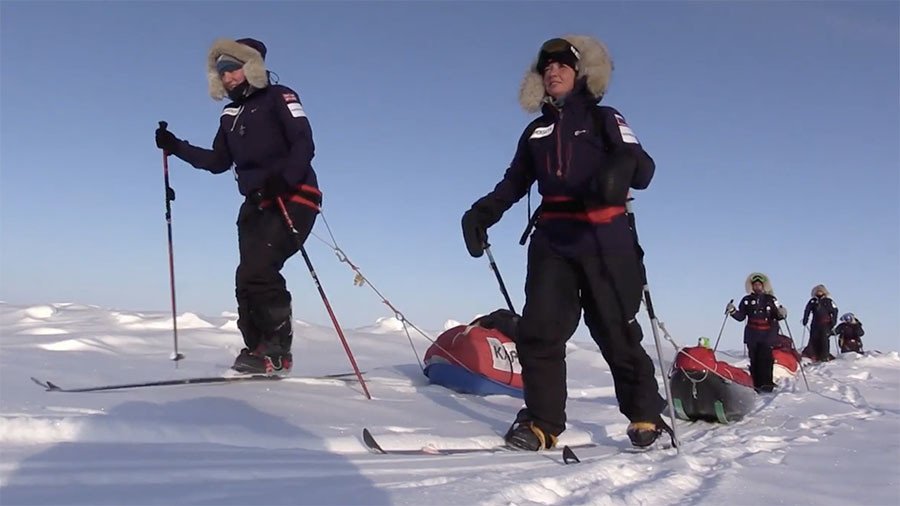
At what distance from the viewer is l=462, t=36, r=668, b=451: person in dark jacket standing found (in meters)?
3.37

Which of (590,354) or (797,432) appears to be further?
(590,354)

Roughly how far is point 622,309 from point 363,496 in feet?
6.14

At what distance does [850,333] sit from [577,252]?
18.0 m

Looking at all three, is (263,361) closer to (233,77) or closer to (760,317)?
(233,77)

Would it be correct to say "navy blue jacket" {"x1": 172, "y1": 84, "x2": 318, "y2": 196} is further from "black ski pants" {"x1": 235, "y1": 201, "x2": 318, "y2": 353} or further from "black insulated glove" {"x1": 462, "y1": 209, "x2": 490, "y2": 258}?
"black insulated glove" {"x1": 462, "y1": 209, "x2": 490, "y2": 258}

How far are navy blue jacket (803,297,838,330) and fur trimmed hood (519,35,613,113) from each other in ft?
45.6

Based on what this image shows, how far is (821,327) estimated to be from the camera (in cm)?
1519

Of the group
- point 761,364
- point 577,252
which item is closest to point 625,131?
point 577,252

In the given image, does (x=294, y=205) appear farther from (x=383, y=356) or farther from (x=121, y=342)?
(x=383, y=356)

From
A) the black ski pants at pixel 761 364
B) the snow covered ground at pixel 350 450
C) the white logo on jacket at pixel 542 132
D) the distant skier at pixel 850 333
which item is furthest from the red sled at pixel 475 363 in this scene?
the distant skier at pixel 850 333

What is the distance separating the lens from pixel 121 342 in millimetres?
6371

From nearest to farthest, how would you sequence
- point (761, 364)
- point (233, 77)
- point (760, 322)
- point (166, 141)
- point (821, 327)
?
point (233, 77) → point (166, 141) → point (761, 364) → point (760, 322) → point (821, 327)

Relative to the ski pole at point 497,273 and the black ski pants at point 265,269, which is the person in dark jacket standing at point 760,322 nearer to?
the ski pole at point 497,273

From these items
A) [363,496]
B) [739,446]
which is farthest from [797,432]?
[363,496]
